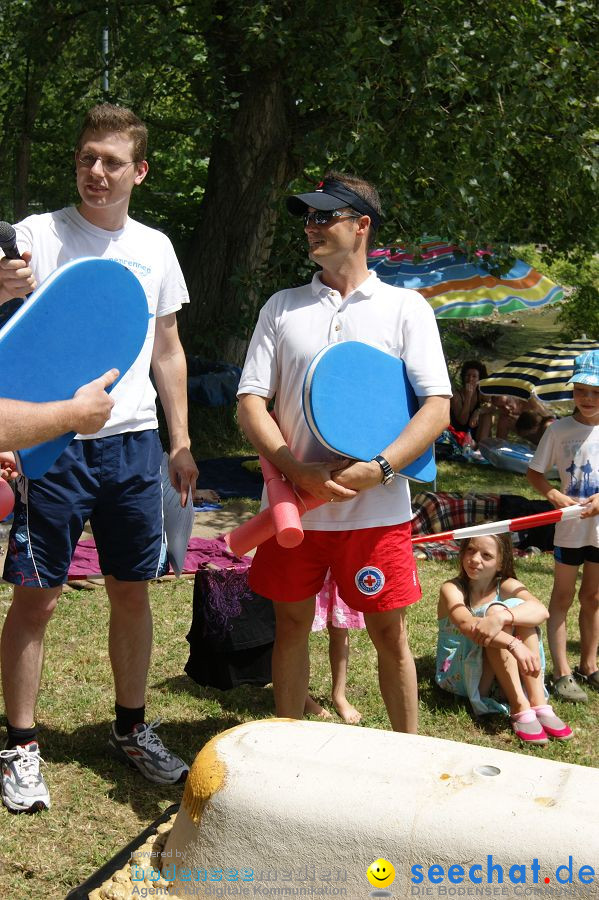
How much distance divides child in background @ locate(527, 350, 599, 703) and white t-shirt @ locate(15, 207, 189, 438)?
1.85 m

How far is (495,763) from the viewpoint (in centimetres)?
199

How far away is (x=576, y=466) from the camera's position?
420 centimetres

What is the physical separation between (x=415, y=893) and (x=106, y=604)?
3540 mm

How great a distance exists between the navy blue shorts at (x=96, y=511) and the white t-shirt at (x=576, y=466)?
6.28ft

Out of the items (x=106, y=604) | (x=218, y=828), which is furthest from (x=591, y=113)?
(x=218, y=828)

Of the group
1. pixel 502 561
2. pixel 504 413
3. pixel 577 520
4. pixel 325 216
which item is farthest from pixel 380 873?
pixel 504 413

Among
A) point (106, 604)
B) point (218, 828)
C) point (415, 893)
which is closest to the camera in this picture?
point (415, 893)

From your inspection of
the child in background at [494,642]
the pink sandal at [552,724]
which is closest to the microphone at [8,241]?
the child in background at [494,642]

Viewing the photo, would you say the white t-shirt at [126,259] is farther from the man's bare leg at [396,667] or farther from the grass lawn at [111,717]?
the grass lawn at [111,717]

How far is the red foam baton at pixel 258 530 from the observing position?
294cm

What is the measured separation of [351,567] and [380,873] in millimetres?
1268

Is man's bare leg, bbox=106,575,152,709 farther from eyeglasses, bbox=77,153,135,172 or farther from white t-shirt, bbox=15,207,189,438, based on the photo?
eyeglasses, bbox=77,153,135,172

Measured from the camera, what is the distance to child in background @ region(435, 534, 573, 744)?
388cm

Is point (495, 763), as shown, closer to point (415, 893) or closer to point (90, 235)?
point (415, 893)
